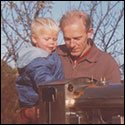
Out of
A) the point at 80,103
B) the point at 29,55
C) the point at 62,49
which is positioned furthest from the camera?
the point at 62,49

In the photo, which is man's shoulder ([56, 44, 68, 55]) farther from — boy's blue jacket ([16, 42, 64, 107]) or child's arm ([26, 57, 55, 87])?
child's arm ([26, 57, 55, 87])

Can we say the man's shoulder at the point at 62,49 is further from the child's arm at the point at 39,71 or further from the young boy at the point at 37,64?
the child's arm at the point at 39,71

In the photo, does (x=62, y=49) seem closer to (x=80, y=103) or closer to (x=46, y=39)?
(x=46, y=39)

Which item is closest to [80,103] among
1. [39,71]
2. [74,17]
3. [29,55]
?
[39,71]

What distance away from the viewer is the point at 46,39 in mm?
1497

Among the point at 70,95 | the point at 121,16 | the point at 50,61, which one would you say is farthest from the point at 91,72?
the point at 121,16

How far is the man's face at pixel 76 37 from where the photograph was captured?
59.3 inches

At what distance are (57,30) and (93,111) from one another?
1.84 feet

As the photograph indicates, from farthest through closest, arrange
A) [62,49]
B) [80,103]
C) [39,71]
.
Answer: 1. [62,49]
2. [39,71]
3. [80,103]

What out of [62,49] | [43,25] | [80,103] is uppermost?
[43,25]

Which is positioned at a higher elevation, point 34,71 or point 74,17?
point 74,17

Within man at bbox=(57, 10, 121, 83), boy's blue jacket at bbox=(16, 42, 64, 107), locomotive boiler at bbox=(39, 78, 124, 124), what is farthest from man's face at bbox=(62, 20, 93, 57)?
locomotive boiler at bbox=(39, 78, 124, 124)

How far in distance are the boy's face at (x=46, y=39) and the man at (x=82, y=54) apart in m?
0.07

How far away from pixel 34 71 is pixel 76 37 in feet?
1.01
